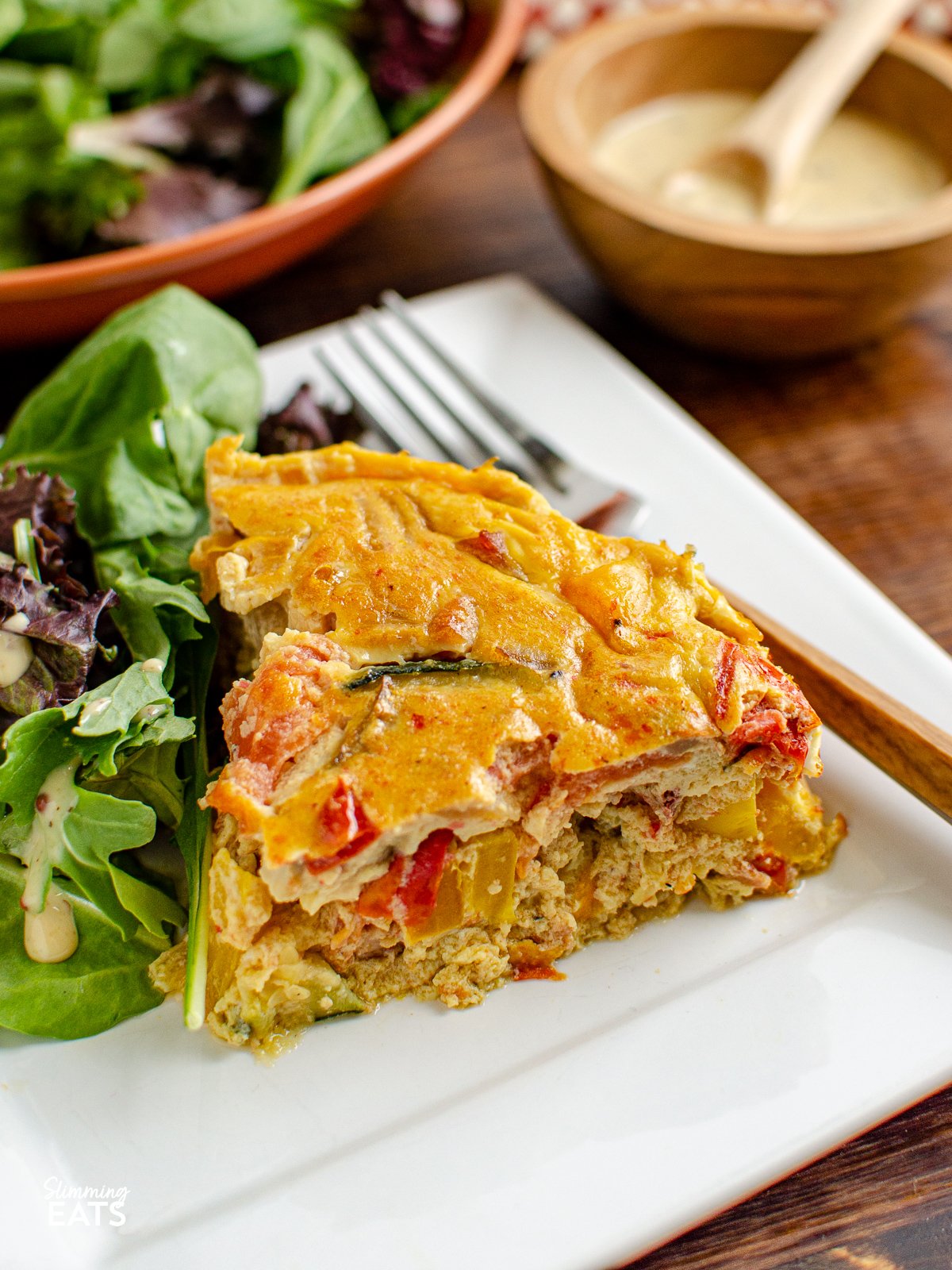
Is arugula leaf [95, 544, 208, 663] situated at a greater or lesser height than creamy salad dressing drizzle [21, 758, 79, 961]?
greater

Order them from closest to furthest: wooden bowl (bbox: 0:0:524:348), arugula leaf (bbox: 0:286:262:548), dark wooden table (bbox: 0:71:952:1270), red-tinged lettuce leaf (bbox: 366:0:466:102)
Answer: dark wooden table (bbox: 0:71:952:1270) < arugula leaf (bbox: 0:286:262:548) < wooden bowl (bbox: 0:0:524:348) < red-tinged lettuce leaf (bbox: 366:0:466:102)

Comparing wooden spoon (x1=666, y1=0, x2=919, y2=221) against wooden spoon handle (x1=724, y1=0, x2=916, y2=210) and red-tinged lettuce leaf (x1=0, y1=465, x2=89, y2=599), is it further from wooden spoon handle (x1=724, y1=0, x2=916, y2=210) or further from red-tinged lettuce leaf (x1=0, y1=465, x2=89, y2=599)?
red-tinged lettuce leaf (x1=0, y1=465, x2=89, y2=599)

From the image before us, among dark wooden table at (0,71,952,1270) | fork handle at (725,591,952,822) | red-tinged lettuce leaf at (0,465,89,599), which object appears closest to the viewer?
dark wooden table at (0,71,952,1270)

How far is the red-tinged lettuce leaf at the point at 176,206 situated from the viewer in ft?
12.3

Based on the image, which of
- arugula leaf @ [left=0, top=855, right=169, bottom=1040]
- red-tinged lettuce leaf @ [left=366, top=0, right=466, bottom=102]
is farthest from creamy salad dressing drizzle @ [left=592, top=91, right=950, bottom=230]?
arugula leaf @ [left=0, top=855, right=169, bottom=1040]

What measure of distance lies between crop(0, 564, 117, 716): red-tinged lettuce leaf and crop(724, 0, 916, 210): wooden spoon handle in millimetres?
2672

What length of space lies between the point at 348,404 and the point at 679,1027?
205cm

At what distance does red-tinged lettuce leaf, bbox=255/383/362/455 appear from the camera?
314 centimetres

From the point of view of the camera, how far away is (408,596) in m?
2.29

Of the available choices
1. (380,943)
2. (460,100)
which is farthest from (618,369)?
(380,943)

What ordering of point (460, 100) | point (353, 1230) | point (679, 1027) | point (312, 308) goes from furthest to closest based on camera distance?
1. point (312, 308)
2. point (460, 100)
3. point (679, 1027)
4. point (353, 1230)

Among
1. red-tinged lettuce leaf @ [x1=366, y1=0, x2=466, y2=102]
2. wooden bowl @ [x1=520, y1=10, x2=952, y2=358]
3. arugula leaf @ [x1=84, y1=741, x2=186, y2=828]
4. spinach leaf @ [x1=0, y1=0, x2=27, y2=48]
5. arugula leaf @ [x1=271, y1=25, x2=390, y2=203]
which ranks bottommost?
arugula leaf @ [x1=84, y1=741, x2=186, y2=828]

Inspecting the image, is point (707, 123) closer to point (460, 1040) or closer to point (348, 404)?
point (348, 404)

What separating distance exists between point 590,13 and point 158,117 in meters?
2.31
